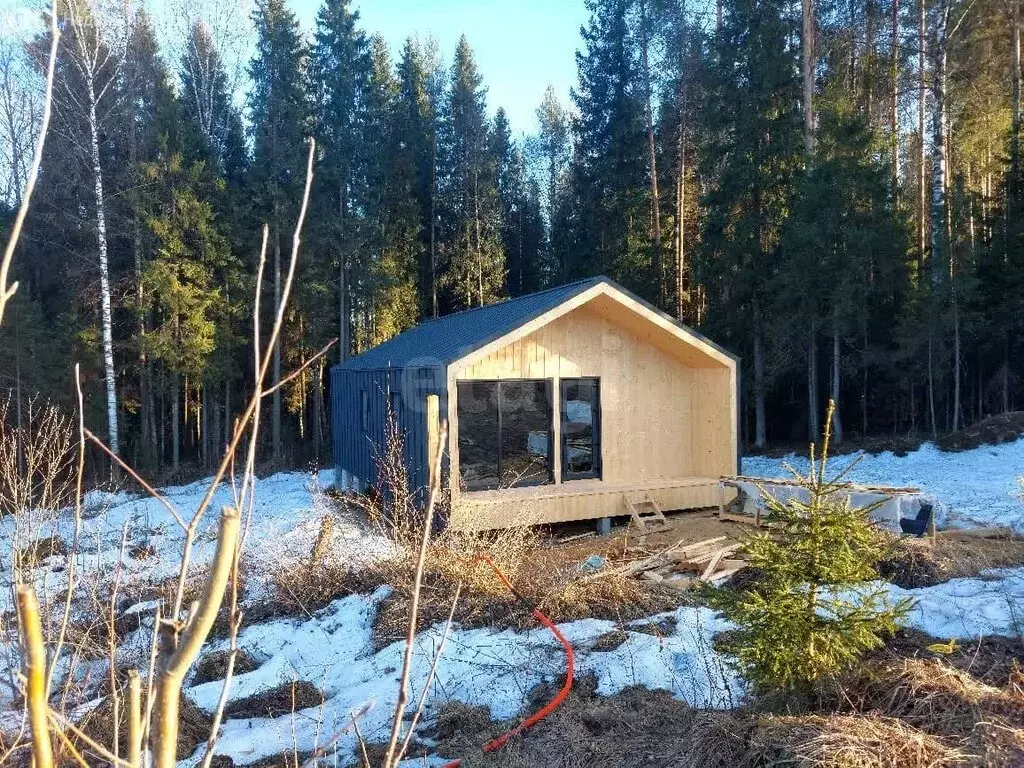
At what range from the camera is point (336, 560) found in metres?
7.82

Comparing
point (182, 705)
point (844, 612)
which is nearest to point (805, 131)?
point (844, 612)

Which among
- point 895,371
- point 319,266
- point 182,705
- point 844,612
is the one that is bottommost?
point 182,705

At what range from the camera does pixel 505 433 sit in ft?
A: 44.4

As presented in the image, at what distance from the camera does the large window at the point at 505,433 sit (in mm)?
10805

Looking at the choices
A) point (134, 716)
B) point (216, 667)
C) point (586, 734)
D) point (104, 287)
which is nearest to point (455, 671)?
point (586, 734)

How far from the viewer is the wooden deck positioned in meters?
9.53

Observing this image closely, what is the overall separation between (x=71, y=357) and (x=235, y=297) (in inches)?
174

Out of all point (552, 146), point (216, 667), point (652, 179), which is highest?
point (552, 146)

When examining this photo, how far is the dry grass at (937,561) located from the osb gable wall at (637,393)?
171 inches

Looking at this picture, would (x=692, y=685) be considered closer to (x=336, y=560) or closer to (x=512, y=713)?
(x=512, y=713)

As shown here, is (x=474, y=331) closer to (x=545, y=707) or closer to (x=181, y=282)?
(x=545, y=707)

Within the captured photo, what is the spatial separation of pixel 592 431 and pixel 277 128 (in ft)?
51.8

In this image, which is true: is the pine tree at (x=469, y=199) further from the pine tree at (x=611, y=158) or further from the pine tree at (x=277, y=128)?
the pine tree at (x=277, y=128)

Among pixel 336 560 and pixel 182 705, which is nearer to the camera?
pixel 182 705
